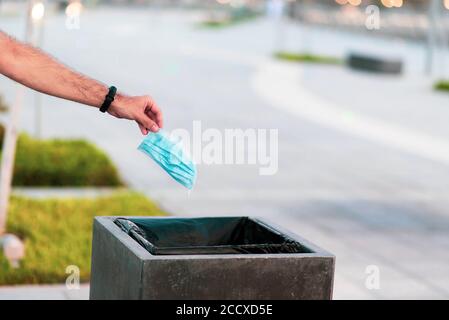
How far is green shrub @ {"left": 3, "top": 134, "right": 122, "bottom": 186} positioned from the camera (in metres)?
11.6

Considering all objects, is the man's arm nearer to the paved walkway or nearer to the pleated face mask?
the pleated face mask

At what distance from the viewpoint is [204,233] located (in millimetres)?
4840

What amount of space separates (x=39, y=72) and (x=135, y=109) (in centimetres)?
40

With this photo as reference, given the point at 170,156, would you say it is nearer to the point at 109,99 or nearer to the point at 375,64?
the point at 109,99

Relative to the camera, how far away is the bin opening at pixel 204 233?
4.62 metres

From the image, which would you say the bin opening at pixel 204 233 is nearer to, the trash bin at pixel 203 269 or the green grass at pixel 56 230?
the trash bin at pixel 203 269

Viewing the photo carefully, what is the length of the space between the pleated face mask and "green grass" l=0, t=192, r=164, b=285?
3.68m

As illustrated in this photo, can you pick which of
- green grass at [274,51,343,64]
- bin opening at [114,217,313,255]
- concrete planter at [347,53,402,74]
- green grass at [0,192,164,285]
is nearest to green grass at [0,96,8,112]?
green grass at [0,192,164,285]

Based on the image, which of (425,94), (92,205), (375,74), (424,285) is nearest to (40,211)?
(92,205)

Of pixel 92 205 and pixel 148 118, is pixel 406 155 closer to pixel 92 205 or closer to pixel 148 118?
pixel 92 205

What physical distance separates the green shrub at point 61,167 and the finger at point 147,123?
7.36 metres
